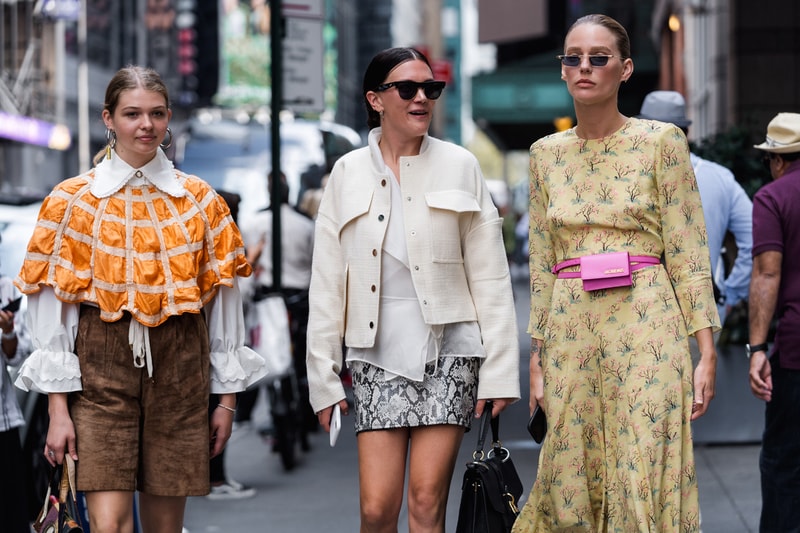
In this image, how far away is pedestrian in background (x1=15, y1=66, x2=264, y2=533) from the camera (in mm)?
4641

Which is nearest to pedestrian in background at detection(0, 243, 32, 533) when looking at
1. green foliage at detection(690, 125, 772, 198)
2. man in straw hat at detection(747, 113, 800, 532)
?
man in straw hat at detection(747, 113, 800, 532)

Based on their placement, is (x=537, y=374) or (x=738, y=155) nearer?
(x=537, y=374)

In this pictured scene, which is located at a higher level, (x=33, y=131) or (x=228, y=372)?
(x=33, y=131)

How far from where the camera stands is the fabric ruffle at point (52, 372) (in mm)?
4602

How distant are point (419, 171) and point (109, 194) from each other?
106 centimetres

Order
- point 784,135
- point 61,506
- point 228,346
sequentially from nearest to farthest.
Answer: point 61,506, point 228,346, point 784,135

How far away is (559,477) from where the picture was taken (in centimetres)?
476

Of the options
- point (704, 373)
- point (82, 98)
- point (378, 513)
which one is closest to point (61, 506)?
point (378, 513)

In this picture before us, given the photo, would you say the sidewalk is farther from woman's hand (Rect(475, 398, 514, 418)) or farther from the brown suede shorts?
the brown suede shorts

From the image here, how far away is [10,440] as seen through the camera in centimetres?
603

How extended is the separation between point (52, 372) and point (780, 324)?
3.02 metres

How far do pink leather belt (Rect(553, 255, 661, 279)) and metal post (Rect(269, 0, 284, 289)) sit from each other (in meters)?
6.02

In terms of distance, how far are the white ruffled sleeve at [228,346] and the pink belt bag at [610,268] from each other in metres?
1.19

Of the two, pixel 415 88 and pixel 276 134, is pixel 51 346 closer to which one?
pixel 415 88
